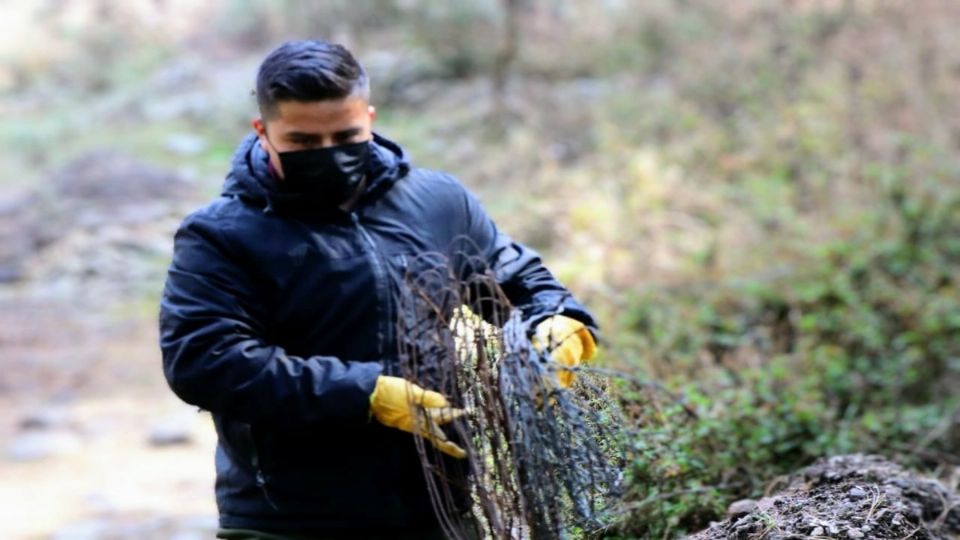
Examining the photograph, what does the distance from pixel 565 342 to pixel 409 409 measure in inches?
16.7

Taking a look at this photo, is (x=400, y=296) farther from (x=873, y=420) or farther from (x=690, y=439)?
(x=873, y=420)

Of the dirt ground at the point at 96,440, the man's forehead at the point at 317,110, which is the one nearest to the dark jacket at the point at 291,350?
the man's forehead at the point at 317,110

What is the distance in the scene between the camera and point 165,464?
858 centimetres

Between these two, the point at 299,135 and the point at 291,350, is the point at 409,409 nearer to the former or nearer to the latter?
the point at 291,350

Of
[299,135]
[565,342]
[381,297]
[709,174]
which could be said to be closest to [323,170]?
[299,135]

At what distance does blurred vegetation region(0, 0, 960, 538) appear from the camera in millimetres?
5258

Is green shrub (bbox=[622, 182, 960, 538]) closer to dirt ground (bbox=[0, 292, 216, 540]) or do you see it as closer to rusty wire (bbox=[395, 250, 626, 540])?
rusty wire (bbox=[395, 250, 626, 540])

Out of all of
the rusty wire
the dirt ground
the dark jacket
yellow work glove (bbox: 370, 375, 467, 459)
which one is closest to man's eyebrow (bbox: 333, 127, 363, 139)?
the dark jacket

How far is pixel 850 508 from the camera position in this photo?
282cm

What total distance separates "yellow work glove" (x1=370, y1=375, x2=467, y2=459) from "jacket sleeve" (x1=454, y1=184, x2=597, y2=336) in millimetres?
339

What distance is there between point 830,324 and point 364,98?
5837 mm

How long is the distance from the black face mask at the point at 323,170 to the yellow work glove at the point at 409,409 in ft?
1.49

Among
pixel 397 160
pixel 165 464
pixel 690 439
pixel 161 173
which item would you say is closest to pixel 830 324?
pixel 690 439

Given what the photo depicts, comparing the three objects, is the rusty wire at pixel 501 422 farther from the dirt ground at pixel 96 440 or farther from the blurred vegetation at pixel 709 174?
the dirt ground at pixel 96 440
